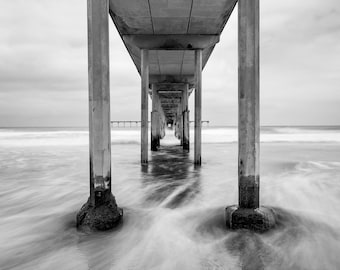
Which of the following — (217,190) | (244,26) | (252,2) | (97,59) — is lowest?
(217,190)

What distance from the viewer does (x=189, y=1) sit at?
698 cm

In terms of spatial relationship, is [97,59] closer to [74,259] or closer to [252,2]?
[252,2]

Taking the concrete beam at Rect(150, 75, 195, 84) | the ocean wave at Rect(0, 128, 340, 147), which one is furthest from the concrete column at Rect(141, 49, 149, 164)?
the ocean wave at Rect(0, 128, 340, 147)

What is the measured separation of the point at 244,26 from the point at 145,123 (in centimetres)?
684

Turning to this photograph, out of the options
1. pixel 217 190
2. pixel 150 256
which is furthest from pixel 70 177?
pixel 150 256

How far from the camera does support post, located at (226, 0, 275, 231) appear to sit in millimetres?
3418

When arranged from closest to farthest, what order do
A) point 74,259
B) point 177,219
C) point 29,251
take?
point 74,259 → point 29,251 → point 177,219

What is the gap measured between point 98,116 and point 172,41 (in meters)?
6.76

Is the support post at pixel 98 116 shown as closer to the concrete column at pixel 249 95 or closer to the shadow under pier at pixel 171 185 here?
Answer: the shadow under pier at pixel 171 185

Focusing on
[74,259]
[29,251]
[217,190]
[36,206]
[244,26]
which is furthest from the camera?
[217,190]

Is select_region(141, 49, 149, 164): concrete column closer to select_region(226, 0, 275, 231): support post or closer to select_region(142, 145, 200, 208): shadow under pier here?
select_region(142, 145, 200, 208): shadow under pier

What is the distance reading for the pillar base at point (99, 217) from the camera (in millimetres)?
3494

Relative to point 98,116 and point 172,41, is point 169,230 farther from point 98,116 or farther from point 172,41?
point 172,41

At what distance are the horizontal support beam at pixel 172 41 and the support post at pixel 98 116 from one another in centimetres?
606
